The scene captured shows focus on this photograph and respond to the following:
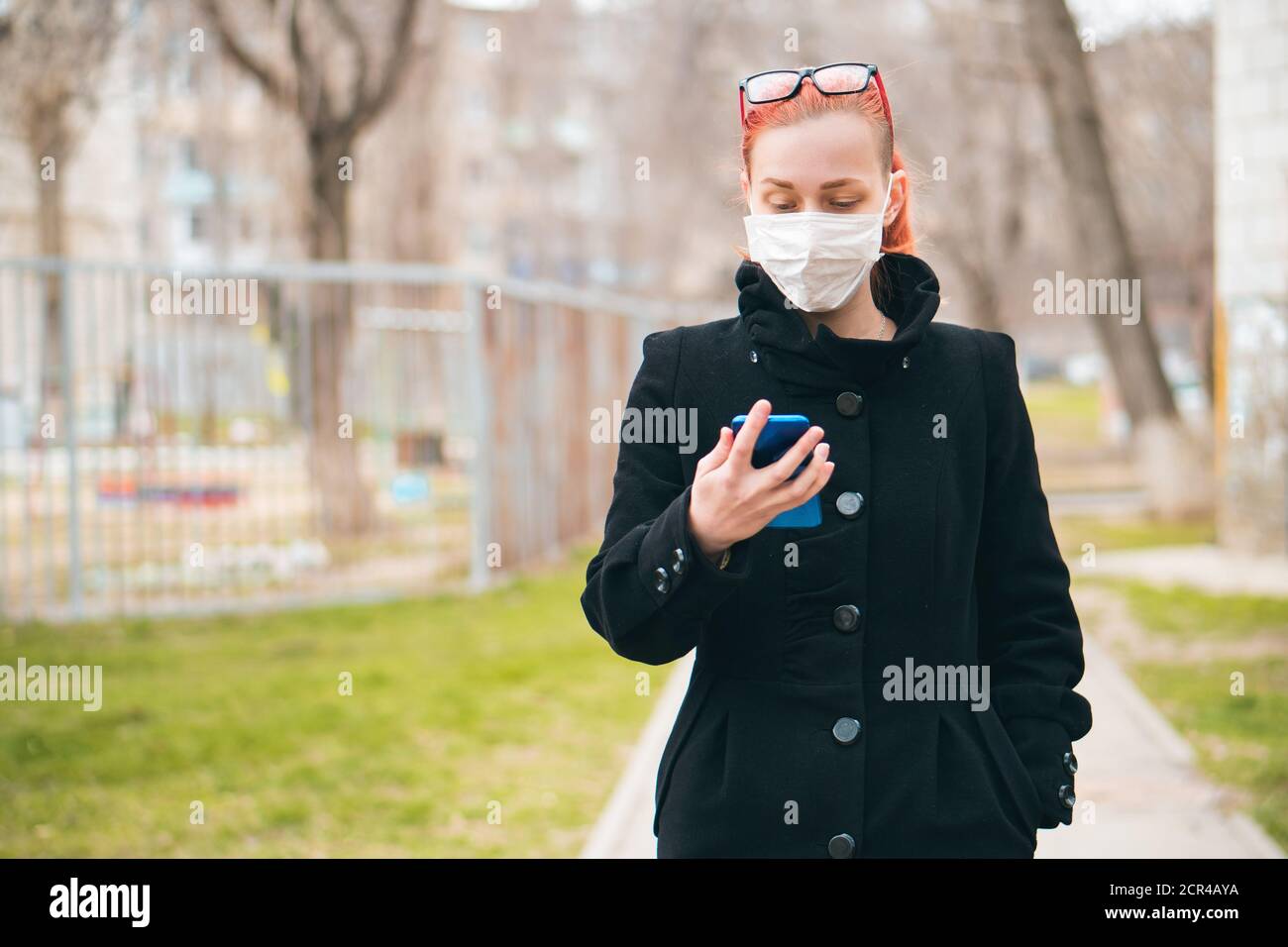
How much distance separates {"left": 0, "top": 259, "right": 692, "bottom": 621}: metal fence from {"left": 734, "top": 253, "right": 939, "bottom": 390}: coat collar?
8239 millimetres

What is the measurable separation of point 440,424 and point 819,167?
1016 cm

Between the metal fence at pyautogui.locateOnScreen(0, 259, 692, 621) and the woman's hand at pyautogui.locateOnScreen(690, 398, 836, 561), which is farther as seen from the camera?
the metal fence at pyautogui.locateOnScreen(0, 259, 692, 621)

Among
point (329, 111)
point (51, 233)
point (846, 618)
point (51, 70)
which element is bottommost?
point (846, 618)

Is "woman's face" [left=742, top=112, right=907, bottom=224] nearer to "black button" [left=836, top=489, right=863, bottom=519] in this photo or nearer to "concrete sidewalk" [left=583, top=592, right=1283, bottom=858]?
"black button" [left=836, top=489, right=863, bottom=519]

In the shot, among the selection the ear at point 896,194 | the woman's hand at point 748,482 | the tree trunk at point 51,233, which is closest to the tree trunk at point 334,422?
the tree trunk at point 51,233

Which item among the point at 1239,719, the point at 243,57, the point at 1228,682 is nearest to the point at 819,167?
the point at 1239,719

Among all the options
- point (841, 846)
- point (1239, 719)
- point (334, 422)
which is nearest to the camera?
point (841, 846)

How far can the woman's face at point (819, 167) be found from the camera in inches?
76.4

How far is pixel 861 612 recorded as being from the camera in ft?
6.40

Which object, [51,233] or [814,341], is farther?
[51,233]

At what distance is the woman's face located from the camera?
1.94m

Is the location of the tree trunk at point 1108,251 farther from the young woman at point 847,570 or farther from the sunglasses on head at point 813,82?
the sunglasses on head at point 813,82

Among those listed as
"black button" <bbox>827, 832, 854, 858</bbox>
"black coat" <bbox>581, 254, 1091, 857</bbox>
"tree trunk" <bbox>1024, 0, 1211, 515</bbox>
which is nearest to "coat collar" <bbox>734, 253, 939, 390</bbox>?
"black coat" <bbox>581, 254, 1091, 857</bbox>

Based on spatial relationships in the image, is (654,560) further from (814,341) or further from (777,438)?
(814,341)
